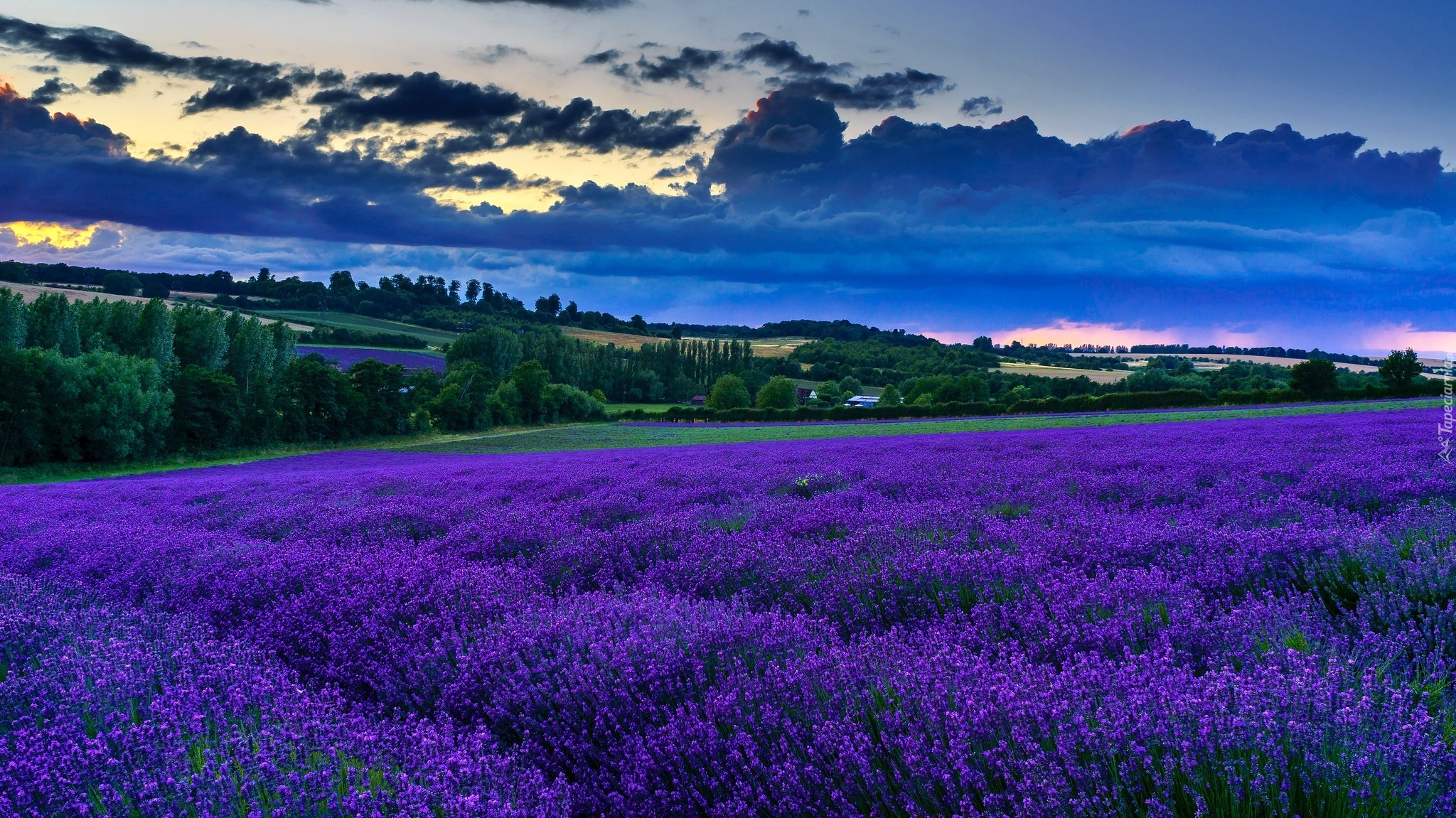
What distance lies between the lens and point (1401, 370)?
36250 mm

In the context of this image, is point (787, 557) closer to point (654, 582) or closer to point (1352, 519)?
point (654, 582)

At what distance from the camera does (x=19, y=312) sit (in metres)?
42.0

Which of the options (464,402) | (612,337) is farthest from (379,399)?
(612,337)

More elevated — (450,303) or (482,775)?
(450,303)

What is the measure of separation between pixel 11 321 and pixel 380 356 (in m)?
43.8

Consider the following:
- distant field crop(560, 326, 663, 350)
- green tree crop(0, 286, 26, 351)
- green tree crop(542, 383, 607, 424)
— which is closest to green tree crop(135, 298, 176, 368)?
green tree crop(0, 286, 26, 351)

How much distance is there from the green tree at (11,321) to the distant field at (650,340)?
233ft

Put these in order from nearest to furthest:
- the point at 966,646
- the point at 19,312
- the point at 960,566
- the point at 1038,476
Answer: the point at 966,646, the point at 960,566, the point at 1038,476, the point at 19,312

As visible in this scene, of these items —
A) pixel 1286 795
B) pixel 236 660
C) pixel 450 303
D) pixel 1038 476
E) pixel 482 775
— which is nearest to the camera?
pixel 1286 795

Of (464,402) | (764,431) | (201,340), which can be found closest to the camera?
(764,431)

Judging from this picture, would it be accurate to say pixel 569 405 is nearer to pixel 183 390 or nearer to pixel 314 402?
pixel 314 402

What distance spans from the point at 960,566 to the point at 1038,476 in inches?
151

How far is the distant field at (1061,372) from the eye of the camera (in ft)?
208

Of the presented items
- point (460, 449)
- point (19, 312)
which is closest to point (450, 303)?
point (19, 312)
